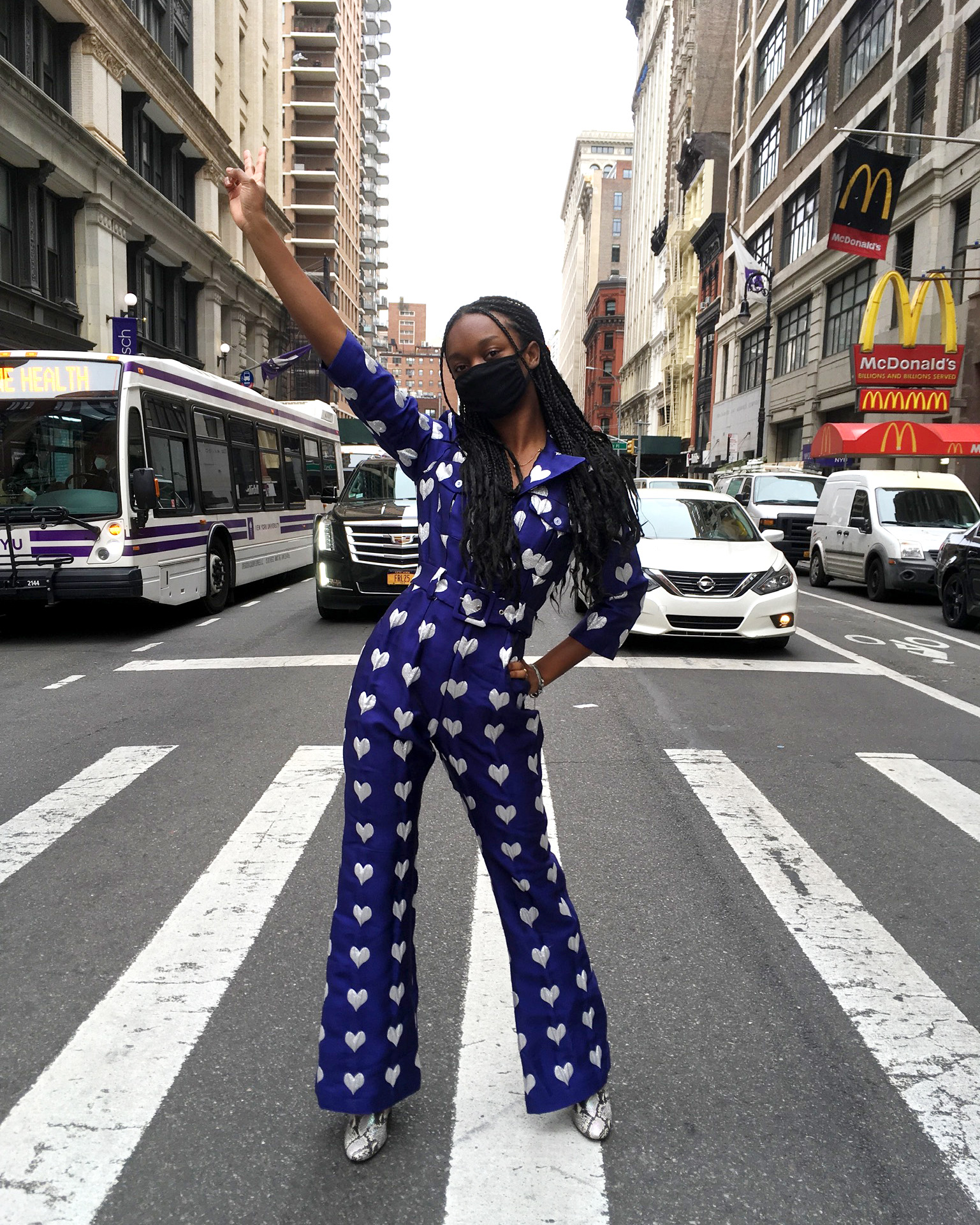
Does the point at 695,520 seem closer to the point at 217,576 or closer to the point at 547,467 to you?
the point at 217,576

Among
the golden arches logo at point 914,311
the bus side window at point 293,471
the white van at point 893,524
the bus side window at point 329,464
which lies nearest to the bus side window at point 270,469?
the bus side window at point 293,471

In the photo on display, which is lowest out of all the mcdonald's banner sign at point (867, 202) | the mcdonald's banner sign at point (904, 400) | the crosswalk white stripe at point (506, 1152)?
the crosswalk white stripe at point (506, 1152)

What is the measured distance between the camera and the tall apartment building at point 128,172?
2400 centimetres

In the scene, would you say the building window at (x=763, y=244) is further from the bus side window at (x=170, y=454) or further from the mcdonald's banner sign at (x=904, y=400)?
the bus side window at (x=170, y=454)

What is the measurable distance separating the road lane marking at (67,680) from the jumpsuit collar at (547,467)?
717 centimetres

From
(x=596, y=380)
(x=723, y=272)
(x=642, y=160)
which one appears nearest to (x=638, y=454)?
(x=723, y=272)

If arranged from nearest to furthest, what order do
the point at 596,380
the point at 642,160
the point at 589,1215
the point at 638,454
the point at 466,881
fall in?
1. the point at 589,1215
2. the point at 466,881
3. the point at 638,454
4. the point at 642,160
5. the point at 596,380

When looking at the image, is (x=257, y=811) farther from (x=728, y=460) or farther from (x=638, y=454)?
(x=638, y=454)

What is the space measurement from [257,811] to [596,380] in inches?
5338

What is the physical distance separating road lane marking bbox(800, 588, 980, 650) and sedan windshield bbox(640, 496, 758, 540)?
2.74 m

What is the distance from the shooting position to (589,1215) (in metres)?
2.21

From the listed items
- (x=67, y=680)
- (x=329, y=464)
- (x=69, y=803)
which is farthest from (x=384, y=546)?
(x=329, y=464)

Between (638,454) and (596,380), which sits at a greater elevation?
(596,380)

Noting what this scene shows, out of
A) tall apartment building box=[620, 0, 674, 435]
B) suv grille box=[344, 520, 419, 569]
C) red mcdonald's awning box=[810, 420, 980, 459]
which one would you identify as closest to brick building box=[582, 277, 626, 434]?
tall apartment building box=[620, 0, 674, 435]
